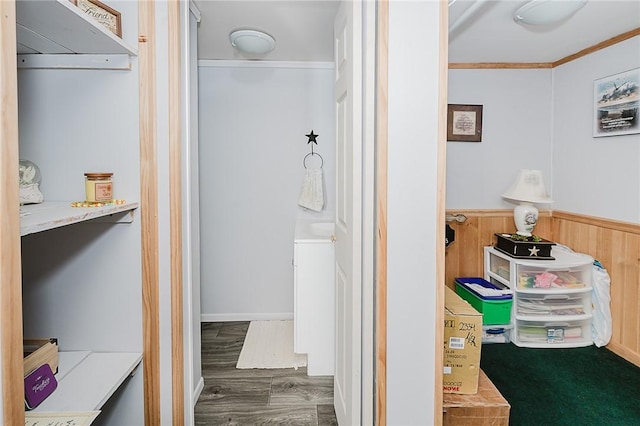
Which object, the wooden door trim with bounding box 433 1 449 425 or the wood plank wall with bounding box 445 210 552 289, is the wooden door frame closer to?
the wooden door trim with bounding box 433 1 449 425

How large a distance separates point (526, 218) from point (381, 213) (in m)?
2.40

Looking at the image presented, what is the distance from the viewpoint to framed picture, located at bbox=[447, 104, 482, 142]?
387cm

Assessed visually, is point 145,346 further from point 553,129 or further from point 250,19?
point 553,129

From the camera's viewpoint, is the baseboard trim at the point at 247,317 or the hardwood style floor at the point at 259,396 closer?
the hardwood style floor at the point at 259,396

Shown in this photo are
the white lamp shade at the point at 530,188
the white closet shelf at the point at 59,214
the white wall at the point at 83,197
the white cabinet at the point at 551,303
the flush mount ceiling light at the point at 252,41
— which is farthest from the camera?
the white lamp shade at the point at 530,188

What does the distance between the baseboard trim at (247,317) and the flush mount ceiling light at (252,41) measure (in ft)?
7.29

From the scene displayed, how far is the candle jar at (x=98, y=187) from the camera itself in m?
1.60

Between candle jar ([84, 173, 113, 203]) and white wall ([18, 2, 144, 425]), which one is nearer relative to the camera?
candle jar ([84, 173, 113, 203])

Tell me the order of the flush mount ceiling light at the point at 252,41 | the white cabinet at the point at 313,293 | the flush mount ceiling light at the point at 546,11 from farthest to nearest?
1. the flush mount ceiling light at the point at 252,41
2. the white cabinet at the point at 313,293
3. the flush mount ceiling light at the point at 546,11

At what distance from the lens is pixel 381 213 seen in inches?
65.2

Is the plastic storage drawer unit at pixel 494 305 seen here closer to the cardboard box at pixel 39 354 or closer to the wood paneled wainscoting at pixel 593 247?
the wood paneled wainscoting at pixel 593 247

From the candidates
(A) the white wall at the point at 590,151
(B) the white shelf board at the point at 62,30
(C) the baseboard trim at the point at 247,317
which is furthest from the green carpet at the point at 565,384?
(B) the white shelf board at the point at 62,30

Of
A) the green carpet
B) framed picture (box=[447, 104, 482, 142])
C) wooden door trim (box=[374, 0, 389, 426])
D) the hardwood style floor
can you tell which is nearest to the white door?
wooden door trim (box=[374, 0, 389, 426])

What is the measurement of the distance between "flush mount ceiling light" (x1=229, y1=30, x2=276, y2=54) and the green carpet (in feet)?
8.78
